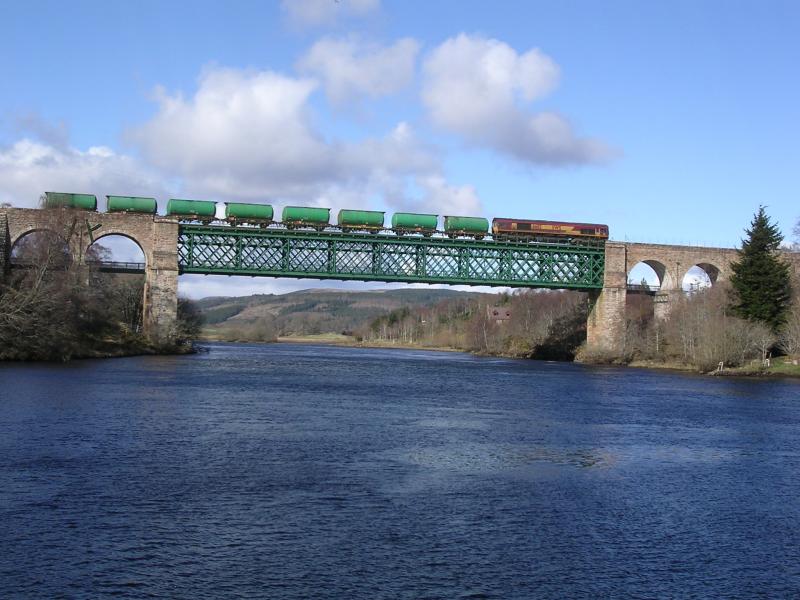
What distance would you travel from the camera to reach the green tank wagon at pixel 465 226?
8250 centimetres

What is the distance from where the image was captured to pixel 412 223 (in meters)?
81.7

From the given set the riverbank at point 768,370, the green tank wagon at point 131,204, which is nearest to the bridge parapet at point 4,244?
the green tank wagon at point 131,204

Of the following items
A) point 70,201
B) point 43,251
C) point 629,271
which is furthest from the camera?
point 629,271

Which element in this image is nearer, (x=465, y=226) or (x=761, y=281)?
(x=761, y=281)

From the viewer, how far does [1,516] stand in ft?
49.6

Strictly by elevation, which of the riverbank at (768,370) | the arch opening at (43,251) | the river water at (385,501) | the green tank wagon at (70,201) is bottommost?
the river water at (385,501)

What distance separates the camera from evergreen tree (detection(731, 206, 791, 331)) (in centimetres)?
6612

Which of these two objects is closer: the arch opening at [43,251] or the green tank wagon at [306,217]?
the arch opening at [43,251]

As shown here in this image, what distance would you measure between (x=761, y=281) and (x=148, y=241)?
53.1 m

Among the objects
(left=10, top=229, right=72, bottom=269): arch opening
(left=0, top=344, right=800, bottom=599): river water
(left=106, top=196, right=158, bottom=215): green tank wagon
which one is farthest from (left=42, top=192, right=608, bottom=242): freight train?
(left=0, top=344, right=800, bottom=599): river water

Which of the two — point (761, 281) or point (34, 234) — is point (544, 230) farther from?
point (34, 234)

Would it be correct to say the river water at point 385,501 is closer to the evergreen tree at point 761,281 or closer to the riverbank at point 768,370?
the riverbank at point 768,370

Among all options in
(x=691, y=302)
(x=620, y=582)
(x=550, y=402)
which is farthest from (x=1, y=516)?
(x=691, y=302)

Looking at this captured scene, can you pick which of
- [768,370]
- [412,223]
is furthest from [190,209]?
[768,370]
